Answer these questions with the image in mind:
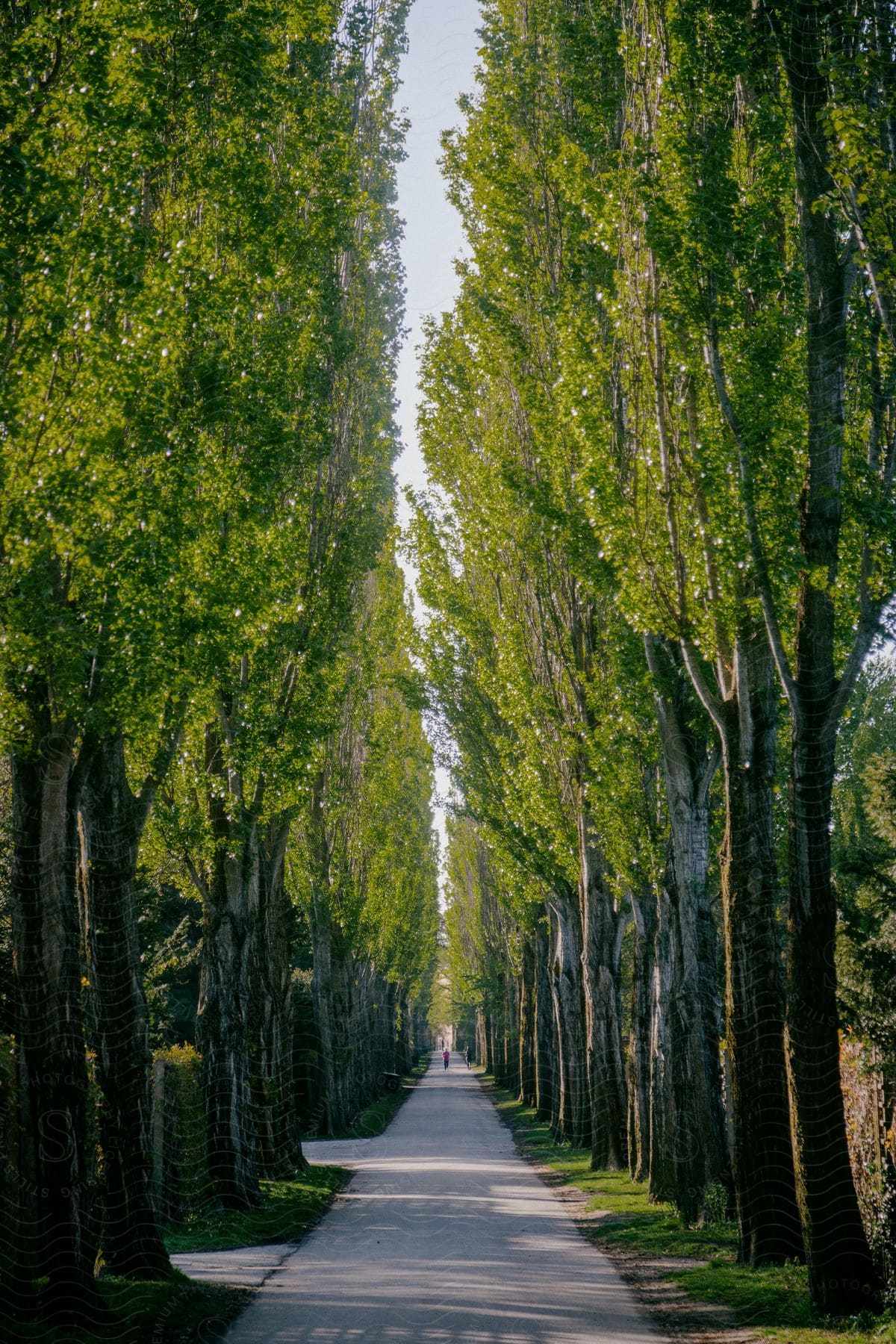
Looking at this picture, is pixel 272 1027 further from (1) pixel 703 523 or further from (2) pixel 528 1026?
(2) pixel 528 1026

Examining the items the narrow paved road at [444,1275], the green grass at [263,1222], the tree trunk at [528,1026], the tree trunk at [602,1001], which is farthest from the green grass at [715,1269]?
the tree trunk at [528,1026]

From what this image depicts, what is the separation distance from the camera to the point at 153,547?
912 cm

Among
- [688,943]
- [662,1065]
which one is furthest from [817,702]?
[662,1065]

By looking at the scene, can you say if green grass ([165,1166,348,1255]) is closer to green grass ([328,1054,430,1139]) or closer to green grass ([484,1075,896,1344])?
green grass ([484,1075,896,1344])

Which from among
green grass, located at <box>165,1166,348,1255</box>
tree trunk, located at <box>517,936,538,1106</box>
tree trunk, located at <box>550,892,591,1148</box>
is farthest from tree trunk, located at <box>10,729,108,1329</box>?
tree trunk, located at <box>517,936,538,1106</box>

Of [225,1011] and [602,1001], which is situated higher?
[225,1011]

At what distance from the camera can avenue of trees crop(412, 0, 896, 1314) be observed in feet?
28.4

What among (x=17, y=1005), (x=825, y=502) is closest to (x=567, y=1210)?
(x=17, y=1005)

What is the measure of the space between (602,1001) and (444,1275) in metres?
10.2

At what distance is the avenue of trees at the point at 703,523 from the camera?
8.66 m

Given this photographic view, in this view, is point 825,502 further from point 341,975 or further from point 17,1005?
point 341,975

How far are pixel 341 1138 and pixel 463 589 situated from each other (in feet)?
50.3

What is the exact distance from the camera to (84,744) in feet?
29.7

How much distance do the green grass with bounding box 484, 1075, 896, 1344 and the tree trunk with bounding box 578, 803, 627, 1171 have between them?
2.21 feet
